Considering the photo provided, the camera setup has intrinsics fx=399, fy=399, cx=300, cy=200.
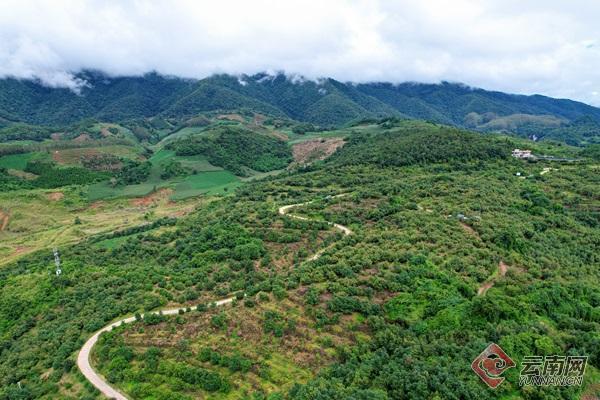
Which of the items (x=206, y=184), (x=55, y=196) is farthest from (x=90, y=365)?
(x=55, y=196)

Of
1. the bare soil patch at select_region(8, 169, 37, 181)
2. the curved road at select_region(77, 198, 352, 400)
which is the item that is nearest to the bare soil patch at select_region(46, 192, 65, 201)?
the bare soil patch at select_region(8, 169, 37, 181)

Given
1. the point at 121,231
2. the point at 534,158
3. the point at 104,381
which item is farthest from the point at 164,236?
the point at 534,158

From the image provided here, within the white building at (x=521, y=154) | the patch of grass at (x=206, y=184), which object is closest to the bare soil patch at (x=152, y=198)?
the patch of grass at (x=206, y=184)

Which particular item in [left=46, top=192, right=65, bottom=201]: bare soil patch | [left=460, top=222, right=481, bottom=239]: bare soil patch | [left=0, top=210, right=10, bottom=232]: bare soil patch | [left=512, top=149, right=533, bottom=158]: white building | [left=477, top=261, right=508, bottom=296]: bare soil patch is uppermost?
[left=512, top=149, right=533, bottom=158]: white building

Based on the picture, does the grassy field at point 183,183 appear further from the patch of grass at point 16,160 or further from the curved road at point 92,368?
the curved road at point 92,368

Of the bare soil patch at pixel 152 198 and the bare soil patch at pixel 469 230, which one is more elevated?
the bare soil patch at pixel 469 230

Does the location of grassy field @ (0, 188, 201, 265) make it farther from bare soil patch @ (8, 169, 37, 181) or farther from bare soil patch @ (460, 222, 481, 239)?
bare soil patch @ (460, 222, 481, 239)

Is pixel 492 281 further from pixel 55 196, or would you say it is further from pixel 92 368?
pixel 55 196

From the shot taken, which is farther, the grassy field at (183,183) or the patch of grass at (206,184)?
the grassy field at (183,183)
